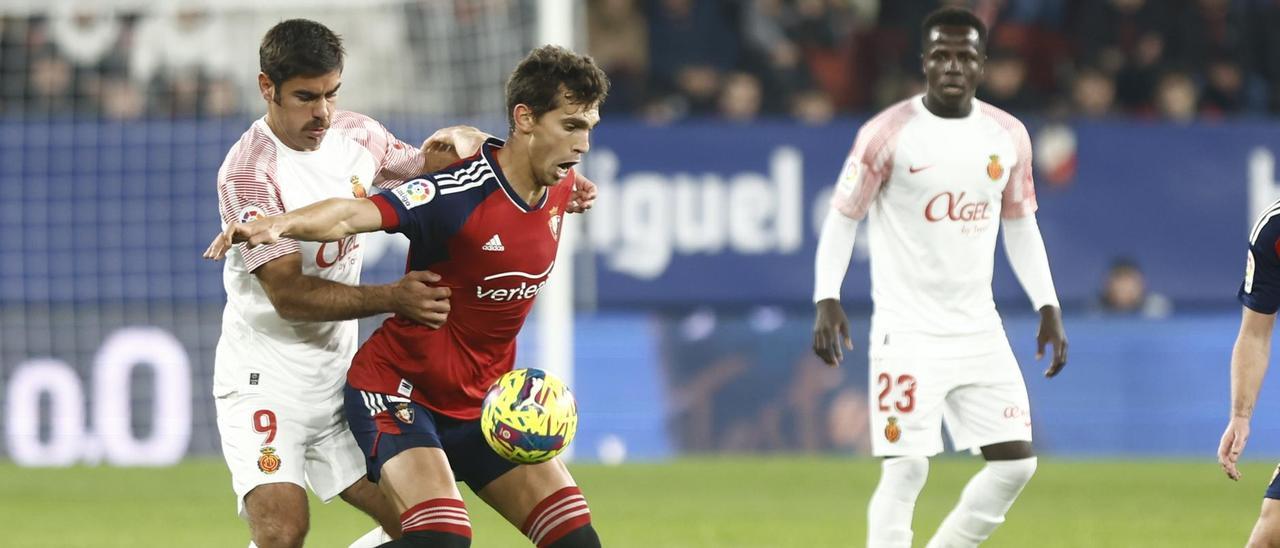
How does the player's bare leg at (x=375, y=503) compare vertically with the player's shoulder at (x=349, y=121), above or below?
below

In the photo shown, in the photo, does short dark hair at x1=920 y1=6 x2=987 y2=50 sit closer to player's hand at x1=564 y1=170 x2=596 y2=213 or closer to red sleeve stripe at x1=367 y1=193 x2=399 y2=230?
player's hand at x1=564 y1=170 x2=596 y2=213

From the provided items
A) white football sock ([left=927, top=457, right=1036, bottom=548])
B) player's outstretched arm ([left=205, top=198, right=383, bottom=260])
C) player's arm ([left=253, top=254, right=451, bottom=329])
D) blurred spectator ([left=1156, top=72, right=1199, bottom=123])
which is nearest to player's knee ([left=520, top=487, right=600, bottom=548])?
player's arm ([left=253, top=254, right=451, bottom=329])

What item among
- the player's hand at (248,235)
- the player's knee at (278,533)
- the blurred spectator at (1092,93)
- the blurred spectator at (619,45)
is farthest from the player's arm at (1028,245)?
the blurred spectator at (1092,93)

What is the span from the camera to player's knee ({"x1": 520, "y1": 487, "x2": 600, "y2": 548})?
5785 millimetres

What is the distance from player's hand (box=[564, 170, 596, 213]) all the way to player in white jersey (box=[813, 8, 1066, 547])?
1216 mm

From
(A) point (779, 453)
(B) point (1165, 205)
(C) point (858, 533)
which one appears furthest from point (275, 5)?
(B) point (1165, 205)

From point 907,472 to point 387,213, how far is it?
2385mm

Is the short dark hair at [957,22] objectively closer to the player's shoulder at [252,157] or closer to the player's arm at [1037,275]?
the player's arm at [1037,275]

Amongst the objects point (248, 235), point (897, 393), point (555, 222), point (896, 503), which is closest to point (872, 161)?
point (897, 393)

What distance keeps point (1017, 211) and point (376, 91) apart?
Answer: 6.71 metres

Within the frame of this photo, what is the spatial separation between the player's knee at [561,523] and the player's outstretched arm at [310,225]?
1.02m

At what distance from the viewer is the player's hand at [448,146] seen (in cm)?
612

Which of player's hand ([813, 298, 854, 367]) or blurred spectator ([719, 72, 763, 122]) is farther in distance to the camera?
blurred spectator ([719, 72, 763, 122])

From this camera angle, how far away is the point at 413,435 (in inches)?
225
